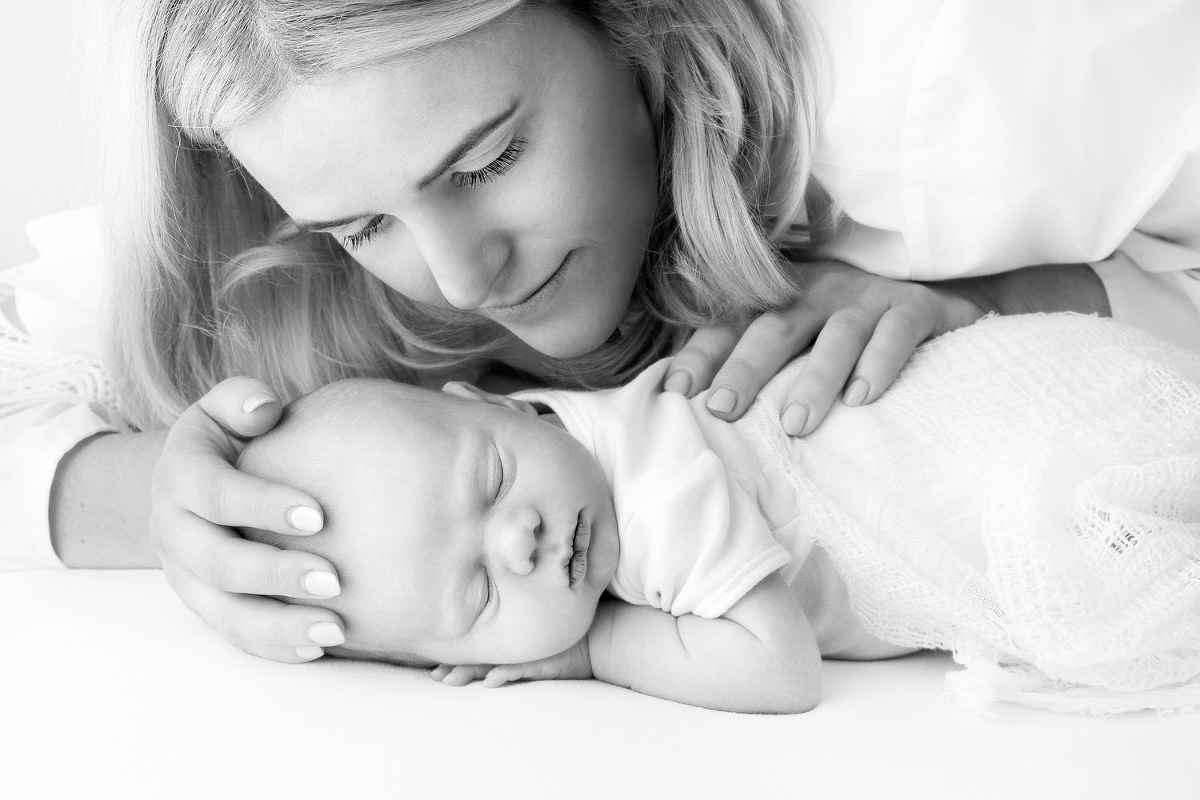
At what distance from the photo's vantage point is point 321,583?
3.13ft

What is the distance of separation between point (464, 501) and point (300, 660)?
220 mm

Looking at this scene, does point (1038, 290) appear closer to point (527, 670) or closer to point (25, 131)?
point (527, 670)

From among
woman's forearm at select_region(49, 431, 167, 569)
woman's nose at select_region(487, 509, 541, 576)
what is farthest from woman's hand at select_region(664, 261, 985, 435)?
woman's forearm at select_region(49, 431, 167, 569)

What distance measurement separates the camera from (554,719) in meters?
0.90

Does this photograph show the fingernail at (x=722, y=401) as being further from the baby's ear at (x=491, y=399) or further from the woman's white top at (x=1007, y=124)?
the woman's white top at (x=1007, y=124)

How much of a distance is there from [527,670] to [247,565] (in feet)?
0.88

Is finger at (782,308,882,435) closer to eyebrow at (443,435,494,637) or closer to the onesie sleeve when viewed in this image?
eyebrow at (443,435,494,637)

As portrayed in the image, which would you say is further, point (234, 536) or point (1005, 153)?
point (1005, 153)

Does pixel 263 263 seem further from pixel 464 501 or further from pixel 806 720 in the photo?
pixel 806 720

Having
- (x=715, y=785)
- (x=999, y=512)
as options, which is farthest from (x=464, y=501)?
(x=999, y=512)

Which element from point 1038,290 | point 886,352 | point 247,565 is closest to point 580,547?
point 247,565

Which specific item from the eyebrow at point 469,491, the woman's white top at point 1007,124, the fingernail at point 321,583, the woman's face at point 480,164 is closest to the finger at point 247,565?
the fingernail at point 321,583

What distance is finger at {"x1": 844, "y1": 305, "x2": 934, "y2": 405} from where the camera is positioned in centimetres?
113

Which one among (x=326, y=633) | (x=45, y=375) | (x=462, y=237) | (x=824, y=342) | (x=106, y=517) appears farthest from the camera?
(x=45, y=375)
